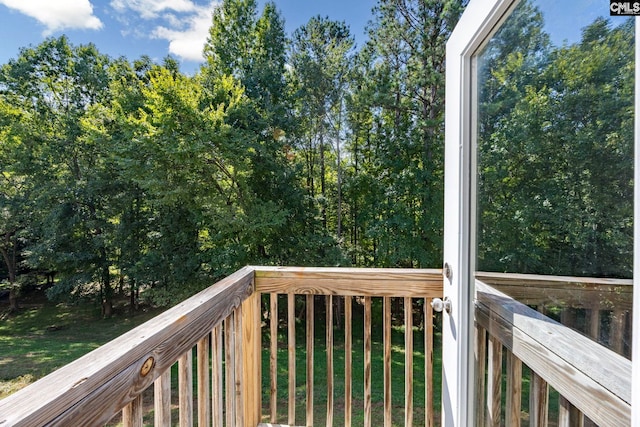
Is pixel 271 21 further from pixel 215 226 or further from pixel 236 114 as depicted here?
pixel 215 226

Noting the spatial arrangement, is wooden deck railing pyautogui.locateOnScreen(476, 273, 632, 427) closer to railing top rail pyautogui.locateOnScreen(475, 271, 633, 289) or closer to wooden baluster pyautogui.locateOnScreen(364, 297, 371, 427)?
railing top rail pyautogui.locateOnScreen(475, 271, 633, 289)

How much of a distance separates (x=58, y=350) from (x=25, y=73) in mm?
7239

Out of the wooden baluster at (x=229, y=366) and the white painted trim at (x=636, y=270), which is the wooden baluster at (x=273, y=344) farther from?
the white painted trim at (x=636, y=270)

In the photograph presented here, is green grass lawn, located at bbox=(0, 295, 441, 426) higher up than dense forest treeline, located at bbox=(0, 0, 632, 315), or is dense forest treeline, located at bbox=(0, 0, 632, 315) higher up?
dense forest treeline, located at bbox=(0, 0, 632, 315)

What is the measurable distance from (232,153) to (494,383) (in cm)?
574

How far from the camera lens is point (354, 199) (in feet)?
26.0

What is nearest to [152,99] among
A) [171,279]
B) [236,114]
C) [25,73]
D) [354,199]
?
[236,114]

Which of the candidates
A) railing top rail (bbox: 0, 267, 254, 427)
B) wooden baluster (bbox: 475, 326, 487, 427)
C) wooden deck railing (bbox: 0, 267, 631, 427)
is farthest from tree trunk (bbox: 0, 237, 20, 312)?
wooden baluster (bbox: 475, 326, 487, 427)

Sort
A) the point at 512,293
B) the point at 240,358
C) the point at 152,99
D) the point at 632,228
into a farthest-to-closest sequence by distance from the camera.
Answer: the point at 152,99 → the point at 240,358 → the point at 512,293 → the point at 632,228

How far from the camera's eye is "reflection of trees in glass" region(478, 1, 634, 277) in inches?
20.6

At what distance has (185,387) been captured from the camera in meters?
0.81

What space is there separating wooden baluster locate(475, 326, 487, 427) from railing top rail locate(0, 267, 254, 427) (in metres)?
0.79

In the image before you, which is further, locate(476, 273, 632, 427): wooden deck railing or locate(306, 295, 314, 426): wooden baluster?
locate(306, 295, 314, 426): wooden baluster

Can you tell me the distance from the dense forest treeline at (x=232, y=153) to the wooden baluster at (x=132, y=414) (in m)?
5.60
